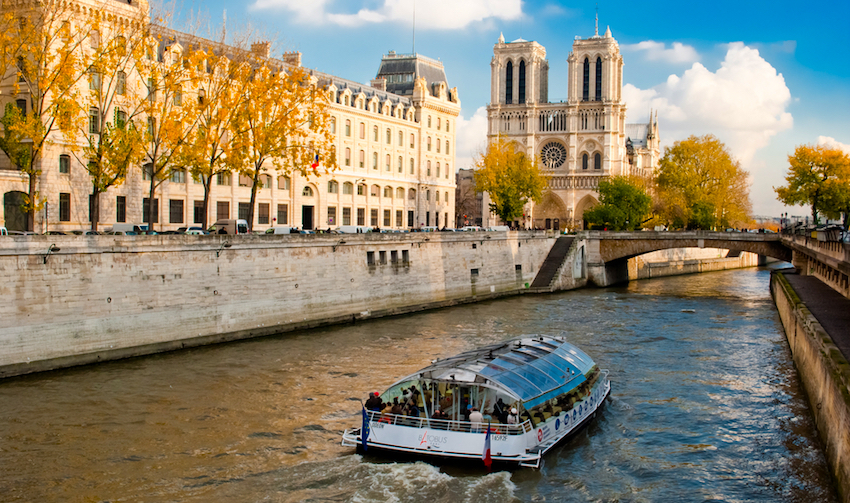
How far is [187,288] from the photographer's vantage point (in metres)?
35.8

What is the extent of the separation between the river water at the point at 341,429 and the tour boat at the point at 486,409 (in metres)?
0.51

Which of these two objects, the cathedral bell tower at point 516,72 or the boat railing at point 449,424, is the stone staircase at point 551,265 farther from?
the cathedral bell tower at point 516,72

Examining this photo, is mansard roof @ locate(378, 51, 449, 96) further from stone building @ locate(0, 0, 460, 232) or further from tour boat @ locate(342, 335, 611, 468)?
tour boat @ locate(342, 335, 611, 468)

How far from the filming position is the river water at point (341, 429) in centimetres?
1914

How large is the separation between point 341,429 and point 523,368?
5.84 m

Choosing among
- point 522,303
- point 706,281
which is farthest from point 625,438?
point 706,281

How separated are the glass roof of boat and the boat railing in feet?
3.48

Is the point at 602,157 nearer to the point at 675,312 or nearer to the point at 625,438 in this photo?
the point at 675,312

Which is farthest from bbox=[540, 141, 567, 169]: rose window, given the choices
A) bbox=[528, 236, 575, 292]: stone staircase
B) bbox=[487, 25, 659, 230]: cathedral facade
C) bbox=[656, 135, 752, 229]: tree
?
bbox=[528, 236, 575, 292]: stone staircase

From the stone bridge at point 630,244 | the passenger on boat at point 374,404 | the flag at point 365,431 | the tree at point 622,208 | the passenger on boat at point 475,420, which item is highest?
the tree at point 622,208

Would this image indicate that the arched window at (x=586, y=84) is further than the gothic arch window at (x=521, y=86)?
No

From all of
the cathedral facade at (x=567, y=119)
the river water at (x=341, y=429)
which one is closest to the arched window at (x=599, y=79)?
the cathedral facade at (x=567, y=119)

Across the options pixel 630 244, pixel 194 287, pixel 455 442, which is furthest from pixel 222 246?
pixel 630 244

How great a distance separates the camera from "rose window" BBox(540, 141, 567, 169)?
419 feet
